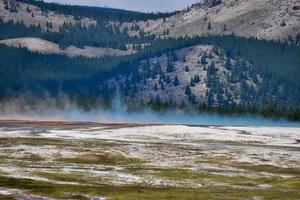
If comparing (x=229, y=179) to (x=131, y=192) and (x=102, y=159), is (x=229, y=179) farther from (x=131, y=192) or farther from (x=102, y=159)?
(x=102, y=159)

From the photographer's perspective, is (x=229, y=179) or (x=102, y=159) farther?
(x=102, y=159)

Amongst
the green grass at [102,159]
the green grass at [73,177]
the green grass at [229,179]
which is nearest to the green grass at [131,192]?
the green grass at [73,177]

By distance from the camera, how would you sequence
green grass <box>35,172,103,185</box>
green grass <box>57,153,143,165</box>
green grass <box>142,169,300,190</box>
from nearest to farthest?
green grass <box>35,172,103,185</box>, green grass <box>142,169,300,190</box>, green grass <box>57,153,143,165</box>

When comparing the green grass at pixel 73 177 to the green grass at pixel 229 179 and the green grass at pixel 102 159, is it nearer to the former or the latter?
the green grass at pixel 229 179

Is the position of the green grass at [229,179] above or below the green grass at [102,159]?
below

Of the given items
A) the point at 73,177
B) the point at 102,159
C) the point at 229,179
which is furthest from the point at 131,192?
the point at 102,159

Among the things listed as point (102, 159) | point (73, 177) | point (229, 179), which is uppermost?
point (73, 177)

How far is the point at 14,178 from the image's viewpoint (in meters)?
72.4

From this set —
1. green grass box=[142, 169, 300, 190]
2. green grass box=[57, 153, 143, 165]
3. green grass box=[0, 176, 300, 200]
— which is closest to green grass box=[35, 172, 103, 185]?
green grass box=[0, 176, 300, 200]

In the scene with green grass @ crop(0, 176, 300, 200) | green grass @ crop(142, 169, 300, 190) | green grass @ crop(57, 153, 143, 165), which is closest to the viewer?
green grass @ crop(0, 176, 300, 200)

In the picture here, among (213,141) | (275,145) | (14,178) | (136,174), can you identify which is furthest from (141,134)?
(14,178)

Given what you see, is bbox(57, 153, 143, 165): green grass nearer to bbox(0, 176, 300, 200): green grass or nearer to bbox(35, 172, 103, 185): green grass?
bbox(35, 172, 103, 185): green grass

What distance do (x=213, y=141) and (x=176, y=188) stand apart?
8212cm

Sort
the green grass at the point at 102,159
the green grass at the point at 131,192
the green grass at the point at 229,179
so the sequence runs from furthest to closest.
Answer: the green grass at the point at 102,159 < the green grass at the point at 229,179 < the green grass at the point at 131,192
